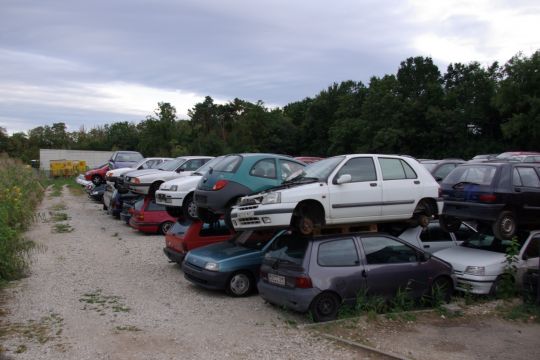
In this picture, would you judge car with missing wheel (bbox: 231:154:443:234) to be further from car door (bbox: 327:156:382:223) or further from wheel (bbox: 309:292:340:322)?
wheel (bbox: 309:292:340:322)

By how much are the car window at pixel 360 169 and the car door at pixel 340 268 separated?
141 cm

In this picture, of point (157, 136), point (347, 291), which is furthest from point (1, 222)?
point (157, 136)

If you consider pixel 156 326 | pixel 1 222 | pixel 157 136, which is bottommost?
pixel 156 326

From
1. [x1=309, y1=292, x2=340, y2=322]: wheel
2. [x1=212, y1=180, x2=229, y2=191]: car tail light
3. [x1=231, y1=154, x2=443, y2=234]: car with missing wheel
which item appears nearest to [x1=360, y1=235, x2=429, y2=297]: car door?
[x1=309, y1=292, x2=340, y2=322]: wheel

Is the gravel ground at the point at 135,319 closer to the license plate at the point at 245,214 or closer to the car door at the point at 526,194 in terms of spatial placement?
the license plate at the point at 245,214

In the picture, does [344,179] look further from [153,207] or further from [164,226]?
[164,226]

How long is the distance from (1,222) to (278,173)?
5362 mm

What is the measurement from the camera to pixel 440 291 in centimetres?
879

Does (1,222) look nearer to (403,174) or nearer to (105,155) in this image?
(403,174)

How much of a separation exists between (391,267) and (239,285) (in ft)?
9.25

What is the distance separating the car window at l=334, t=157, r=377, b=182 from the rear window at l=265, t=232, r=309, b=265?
4.70 ft

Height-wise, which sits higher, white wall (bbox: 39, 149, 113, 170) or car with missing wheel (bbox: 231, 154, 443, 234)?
white wall (bbox: 39, 149, 113, 170)

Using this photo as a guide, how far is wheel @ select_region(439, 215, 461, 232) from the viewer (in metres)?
10.8

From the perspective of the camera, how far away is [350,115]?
61.2 meters
